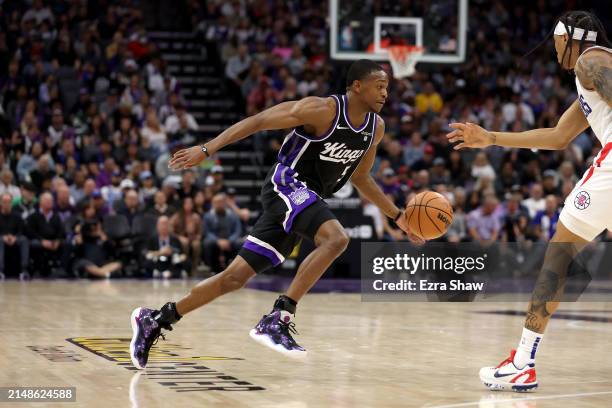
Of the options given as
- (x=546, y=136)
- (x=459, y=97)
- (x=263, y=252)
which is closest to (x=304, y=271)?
(x=263, y=252)

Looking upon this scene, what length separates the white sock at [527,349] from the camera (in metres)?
5.75

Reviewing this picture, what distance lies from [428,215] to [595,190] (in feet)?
5.43

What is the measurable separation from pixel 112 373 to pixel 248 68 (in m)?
15.1

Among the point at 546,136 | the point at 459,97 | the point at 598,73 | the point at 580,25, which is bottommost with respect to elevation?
the point at 546,136

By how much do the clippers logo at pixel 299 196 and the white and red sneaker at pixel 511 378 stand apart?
5.19 ft

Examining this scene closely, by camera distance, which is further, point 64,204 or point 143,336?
point 64,204

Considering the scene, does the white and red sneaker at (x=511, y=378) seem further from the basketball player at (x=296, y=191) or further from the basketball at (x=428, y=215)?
the basketball at (x=428, y=215)

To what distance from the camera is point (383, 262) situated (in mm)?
16484

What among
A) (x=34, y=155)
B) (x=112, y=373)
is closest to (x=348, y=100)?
(x=112, y=373)

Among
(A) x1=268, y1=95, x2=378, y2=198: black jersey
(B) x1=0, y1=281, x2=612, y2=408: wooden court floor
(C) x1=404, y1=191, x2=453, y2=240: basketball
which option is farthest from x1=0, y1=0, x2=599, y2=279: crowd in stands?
(A) x1=268, y1=95, x2=378, y2=198: black jersey

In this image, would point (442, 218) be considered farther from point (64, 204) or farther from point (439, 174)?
point (439, 174)

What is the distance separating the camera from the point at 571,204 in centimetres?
569

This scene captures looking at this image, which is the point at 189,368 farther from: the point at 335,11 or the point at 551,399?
the point at 335,11

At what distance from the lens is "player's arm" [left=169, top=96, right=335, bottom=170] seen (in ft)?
20.0
